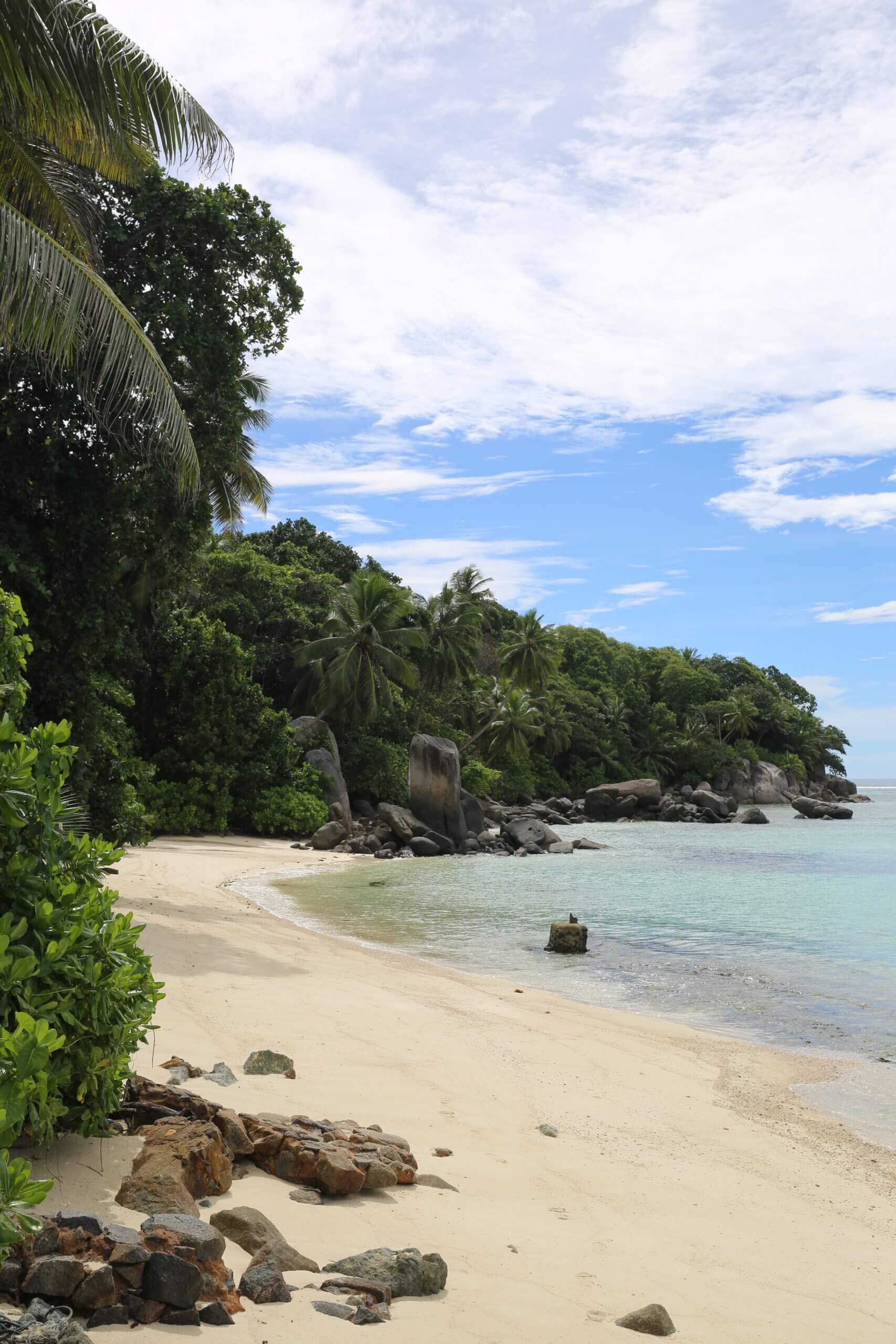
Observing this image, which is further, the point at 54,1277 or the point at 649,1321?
the point at 649,1321

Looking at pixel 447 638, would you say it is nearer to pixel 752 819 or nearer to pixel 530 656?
pixel 530 656

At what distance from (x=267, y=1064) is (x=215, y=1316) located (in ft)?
8.59

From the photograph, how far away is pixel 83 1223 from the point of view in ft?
8.65

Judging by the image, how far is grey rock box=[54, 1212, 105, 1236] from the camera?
2.62 metres

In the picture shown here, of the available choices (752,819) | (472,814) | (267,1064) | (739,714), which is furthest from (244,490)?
(739,714)

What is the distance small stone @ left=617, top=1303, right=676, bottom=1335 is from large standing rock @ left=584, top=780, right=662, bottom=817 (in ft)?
147

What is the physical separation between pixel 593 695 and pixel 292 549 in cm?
2550

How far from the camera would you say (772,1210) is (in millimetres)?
4297

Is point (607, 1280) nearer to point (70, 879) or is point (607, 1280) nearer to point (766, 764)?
point (70, 879)

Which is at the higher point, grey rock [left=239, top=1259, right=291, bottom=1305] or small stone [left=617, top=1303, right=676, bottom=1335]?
grey rock [left=239, top=1259, right=291, bottom=1305]

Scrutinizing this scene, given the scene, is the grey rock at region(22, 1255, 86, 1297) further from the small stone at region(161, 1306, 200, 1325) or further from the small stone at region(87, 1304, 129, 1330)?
the small stone at region(161, 1306, 200, 1325)

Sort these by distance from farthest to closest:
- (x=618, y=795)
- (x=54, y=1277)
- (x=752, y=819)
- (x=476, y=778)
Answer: (x=618, y=795), (x=752, y=819), (x=476, y=778), (x=54, y=1277)

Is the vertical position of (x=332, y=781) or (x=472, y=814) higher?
(x=332, y=781)

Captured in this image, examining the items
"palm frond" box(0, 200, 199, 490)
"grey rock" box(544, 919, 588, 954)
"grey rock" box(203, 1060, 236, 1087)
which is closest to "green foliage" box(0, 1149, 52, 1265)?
"grey rock" box(203, 1060, 236, 1087)
